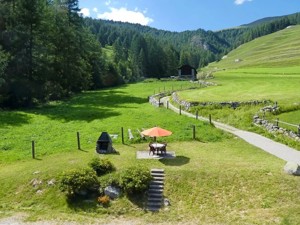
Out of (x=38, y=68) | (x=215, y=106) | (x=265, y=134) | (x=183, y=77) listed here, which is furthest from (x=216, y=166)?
(x=183, y=77)

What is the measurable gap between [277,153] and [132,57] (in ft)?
448

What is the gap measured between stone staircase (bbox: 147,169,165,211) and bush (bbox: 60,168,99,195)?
3864mm

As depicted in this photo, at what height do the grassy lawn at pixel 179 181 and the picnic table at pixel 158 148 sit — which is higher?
the picnic table at pixel 158 148

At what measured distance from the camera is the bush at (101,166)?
27500 millimetres

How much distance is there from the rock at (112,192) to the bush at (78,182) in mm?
858

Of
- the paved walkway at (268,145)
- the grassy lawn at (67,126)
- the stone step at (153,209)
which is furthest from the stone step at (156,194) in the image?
the grassy lawn at (67,126)

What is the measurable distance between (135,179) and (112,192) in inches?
73.1

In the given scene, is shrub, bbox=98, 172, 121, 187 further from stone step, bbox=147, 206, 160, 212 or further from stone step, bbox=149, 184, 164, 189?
stone step, bbox=147, 206, 160, 212

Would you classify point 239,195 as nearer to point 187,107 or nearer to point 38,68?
point 187,107

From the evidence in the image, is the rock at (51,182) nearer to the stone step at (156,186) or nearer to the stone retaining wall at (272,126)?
the stone step at (156,186)

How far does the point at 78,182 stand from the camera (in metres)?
25.3

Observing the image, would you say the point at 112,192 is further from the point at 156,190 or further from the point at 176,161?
the point at 176,161

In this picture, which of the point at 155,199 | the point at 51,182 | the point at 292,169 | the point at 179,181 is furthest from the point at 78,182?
the point at 292,169

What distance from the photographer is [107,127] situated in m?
42.9
